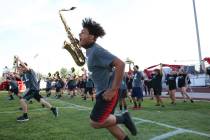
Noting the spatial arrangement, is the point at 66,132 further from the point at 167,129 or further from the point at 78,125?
the point at 167,129

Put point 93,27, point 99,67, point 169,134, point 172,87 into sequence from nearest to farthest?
point 99,67 → point 93,27 → point 169,134 → point 172,87

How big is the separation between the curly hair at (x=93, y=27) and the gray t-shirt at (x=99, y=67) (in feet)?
0.71

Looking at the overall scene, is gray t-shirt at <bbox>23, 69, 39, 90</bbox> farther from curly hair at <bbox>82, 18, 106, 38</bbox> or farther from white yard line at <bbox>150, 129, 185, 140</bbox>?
curly hair at <bbox>82, 18, 106, 38</bbox>

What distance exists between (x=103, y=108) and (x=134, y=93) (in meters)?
11.5

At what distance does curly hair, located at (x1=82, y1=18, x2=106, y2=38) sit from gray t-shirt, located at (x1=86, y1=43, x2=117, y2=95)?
8.5 inches

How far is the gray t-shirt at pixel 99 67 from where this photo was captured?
201 inches

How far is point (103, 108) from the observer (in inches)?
203

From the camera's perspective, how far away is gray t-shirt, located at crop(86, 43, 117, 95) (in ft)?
16.8

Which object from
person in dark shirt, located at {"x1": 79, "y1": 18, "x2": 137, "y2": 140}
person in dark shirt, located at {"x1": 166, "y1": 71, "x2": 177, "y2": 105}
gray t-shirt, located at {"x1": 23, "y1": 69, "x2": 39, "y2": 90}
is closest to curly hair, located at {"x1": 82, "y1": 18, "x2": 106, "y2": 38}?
person in dark shirt, located at {"x1": 79, "y1": 18, "x2": 137, "y2": 140}

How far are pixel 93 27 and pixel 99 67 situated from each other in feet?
2.10

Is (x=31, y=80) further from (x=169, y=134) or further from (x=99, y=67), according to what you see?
(x=99, y=67)

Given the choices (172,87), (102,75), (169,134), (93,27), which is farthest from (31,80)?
(172,87)

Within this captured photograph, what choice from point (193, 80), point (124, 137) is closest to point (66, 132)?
point (124, 137)

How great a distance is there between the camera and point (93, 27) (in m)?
5.41
